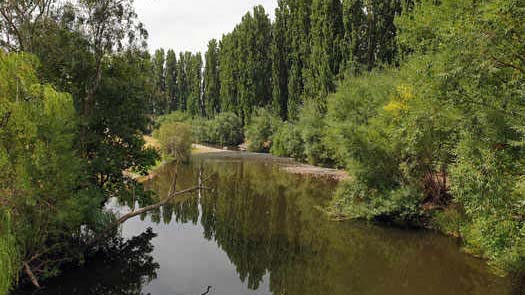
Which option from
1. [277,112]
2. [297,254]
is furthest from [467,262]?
[277,112]

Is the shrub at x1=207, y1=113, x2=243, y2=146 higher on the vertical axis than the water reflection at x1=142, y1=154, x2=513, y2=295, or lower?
higher

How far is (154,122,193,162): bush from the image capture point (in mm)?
41969

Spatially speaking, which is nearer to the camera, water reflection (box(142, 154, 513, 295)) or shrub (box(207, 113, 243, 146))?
water reflection (box(142, 154, 513, 295))

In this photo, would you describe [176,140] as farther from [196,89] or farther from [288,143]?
[196,89]

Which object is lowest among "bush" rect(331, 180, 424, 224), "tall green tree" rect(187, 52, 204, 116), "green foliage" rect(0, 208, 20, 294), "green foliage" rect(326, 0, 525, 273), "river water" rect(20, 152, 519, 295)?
"river water" rect(20, 152, 519, 295)

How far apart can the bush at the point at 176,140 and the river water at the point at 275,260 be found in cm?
2072

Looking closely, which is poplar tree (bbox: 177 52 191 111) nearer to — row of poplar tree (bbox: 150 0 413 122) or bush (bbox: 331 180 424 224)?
row of poplar tree (bbox: 150 0 413 122)

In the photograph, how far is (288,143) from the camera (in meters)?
48.4

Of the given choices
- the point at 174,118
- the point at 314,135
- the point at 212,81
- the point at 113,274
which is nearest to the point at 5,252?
the point at 113,274

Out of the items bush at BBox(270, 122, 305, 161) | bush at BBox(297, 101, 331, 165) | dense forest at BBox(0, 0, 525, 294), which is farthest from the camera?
bush at BBox(270, 122, 305, 161)

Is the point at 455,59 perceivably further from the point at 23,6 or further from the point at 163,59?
the point at 163,59

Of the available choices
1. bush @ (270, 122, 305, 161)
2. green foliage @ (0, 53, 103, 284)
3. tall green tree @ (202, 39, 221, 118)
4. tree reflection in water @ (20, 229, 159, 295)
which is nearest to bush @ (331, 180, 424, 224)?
tree reflection in water @ (20, 229, 159, 295)

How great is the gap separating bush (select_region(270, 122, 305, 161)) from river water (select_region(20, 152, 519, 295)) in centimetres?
2483

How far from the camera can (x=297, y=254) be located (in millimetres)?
14070
